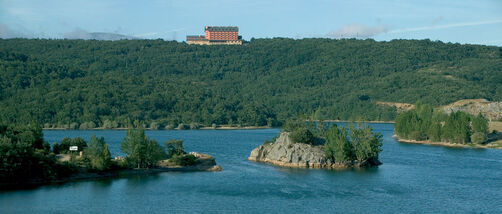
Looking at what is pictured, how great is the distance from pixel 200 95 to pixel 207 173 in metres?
124

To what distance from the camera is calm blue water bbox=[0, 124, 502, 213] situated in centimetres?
5594

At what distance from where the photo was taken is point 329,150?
78938 millimetres

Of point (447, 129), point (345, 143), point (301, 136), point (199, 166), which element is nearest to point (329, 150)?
point (345, 143)

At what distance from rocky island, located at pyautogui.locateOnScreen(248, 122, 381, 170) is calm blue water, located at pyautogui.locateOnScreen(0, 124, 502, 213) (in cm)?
266

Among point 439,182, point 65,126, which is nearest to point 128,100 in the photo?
point 65,126

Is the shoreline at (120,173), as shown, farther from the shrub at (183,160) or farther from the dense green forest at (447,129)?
the dense green forest at (447,129)

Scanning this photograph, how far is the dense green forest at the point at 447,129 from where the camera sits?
11556cm

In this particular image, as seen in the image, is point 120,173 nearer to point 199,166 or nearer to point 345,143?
point 199,166

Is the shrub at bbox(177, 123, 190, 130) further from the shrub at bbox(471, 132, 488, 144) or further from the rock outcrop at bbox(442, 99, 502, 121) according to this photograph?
the shrub at bbox(471, 132, 488, 144)

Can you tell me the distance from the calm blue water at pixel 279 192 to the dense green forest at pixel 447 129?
32084 millimetres

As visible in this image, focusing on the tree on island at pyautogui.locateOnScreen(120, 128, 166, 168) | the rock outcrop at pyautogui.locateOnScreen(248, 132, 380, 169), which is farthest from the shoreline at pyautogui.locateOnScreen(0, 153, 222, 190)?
the rock outcrop at pyautogui.locateOnScreen(248, 132, 380, 169)

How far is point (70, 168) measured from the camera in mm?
65188

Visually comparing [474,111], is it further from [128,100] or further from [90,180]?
[90,180]

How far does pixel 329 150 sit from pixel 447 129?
4768 centimetres
